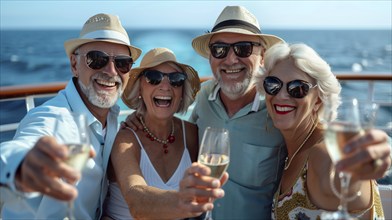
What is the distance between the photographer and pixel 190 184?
1.44m

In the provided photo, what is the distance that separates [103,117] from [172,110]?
1.42 feet

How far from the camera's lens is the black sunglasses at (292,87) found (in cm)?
206

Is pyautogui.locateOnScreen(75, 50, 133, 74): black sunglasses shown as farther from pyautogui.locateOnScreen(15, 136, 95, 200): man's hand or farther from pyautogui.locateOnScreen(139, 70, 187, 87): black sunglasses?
pyautogui.locateOnScreen(15, 136, 95, 200): man's hand

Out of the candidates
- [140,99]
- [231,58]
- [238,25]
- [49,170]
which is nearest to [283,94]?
[231,58]

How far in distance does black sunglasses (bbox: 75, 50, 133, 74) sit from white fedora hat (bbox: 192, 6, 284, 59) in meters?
0.62

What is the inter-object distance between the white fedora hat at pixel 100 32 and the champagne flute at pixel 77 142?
1397 mm

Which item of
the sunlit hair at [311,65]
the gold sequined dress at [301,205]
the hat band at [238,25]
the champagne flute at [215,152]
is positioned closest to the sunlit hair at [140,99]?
the hat band at [238,25]

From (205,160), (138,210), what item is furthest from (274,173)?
(205,160)

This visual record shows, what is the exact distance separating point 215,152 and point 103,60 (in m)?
1.27

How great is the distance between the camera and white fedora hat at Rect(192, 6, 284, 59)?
8.83ft

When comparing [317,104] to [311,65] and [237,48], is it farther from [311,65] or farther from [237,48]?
[237,48]

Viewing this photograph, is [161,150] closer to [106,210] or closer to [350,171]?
[106,210]

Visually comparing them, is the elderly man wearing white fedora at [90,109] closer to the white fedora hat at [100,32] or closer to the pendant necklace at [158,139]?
the white fedora hat at [100,32]

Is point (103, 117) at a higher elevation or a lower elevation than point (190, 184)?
higher
